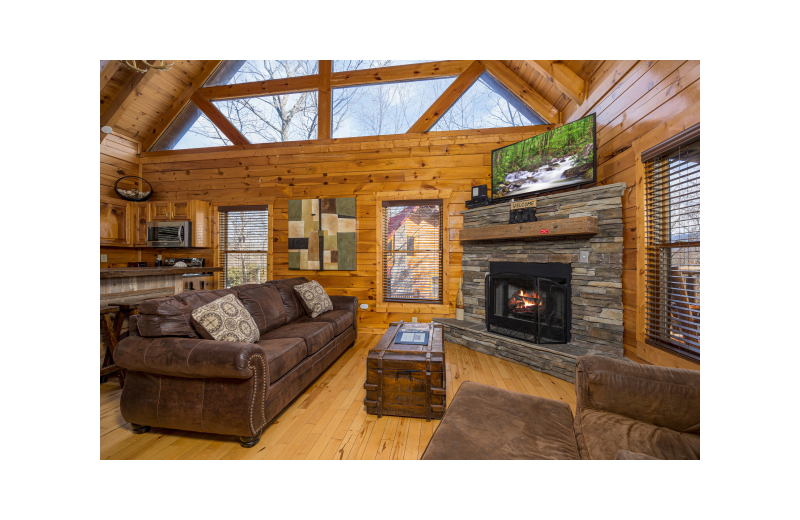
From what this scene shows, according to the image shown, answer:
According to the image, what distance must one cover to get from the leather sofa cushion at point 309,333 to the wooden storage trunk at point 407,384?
641 mm

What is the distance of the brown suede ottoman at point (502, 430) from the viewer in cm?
82

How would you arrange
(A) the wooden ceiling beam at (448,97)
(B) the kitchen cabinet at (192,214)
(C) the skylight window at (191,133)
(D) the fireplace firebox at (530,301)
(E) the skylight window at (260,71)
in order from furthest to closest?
(C) the skylight window at (191,133), (B) the kitchen cabinet at (192,214), (E) the skylight window at (260,71), (A) the wooden ceiling beam at (448,97), (D) the fireplace firebox at (530,301)

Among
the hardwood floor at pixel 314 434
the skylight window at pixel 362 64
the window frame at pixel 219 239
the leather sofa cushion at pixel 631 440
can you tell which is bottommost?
the hardwood floor at pixel 314 434

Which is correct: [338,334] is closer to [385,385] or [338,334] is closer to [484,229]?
[385,385]

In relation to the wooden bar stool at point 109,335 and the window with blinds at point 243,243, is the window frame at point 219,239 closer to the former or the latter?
the window with blinds at point 243,243

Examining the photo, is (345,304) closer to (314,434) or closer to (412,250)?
(412,250)

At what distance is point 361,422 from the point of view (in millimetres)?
1642

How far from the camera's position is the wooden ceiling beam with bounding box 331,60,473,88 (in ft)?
11.4

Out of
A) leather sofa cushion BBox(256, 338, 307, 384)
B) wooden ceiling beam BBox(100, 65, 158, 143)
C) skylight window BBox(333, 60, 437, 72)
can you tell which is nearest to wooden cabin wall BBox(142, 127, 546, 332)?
wooden ceiling beam BBox(100, 65, 158, 143)

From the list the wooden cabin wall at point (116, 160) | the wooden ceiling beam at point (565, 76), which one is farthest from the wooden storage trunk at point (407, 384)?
the wooden cabin wall at point (116, 160)
